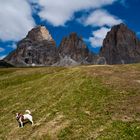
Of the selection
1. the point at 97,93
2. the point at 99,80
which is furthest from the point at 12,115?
the point at 99,80

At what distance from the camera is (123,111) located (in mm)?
41188

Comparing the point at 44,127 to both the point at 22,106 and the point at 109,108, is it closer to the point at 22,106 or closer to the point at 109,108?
the point at 109,108

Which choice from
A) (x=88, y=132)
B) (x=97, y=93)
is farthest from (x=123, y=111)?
(x=97, y=93)

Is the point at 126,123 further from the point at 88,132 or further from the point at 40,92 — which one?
the point at 40,92

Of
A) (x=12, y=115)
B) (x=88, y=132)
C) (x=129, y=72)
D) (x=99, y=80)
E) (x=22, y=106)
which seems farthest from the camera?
(x=129, y=72)

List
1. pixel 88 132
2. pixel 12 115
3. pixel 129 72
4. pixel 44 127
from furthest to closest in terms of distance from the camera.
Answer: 1. pixel 129 72
2. pixel 12 115
3. pixel 44 127
4. pixel 88 132

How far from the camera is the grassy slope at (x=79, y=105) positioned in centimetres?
3744

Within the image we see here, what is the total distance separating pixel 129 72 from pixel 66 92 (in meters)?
16.1

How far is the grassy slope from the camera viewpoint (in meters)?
37.4

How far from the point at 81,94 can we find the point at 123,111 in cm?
1146

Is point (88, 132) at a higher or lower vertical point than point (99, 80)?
lower

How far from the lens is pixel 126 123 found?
37.4 metres

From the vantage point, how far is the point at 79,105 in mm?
46219

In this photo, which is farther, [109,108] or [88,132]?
[109,108]
